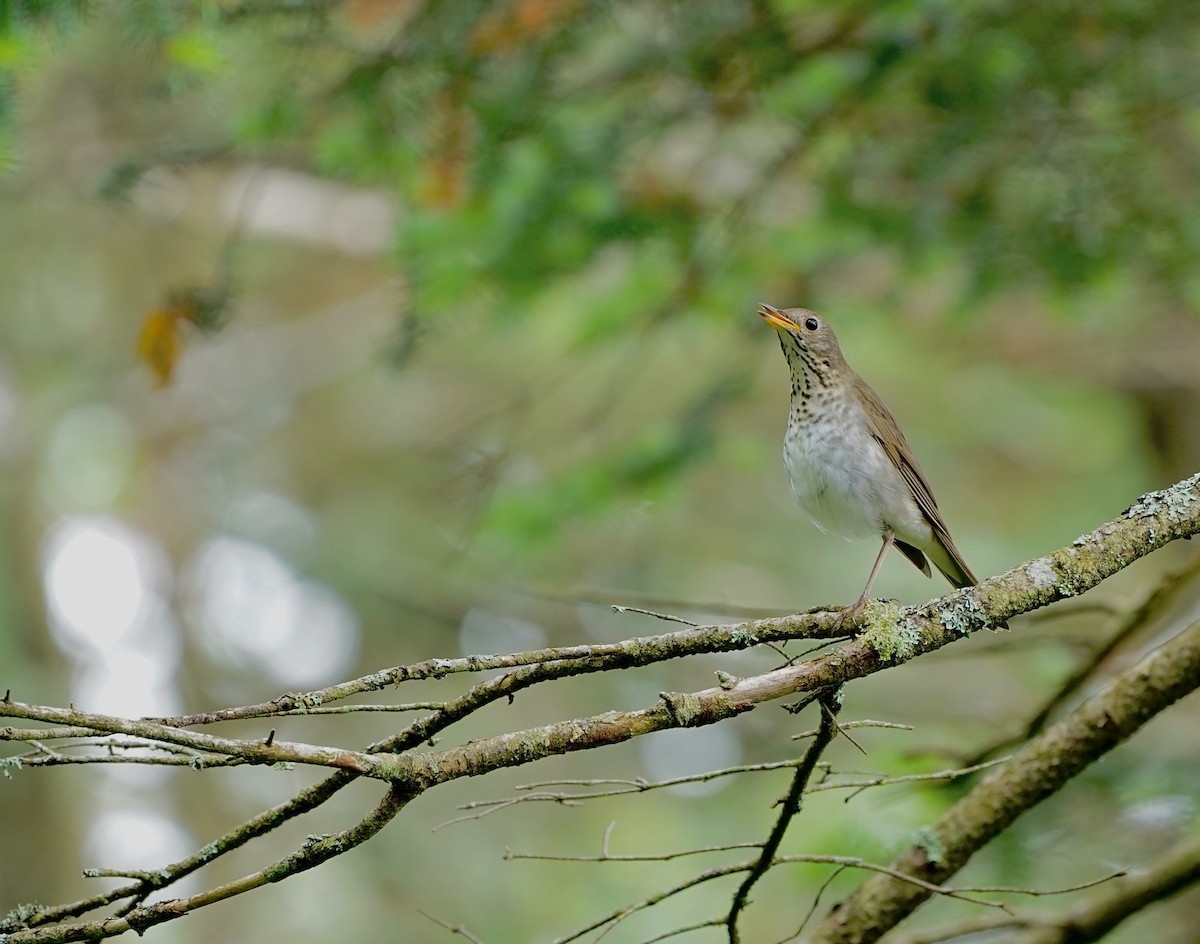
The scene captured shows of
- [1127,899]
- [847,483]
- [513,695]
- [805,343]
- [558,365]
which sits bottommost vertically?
[1127,899]

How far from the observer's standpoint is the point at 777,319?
3.91 metres

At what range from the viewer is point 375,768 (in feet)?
5.36

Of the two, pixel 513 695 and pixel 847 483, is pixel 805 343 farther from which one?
pixel 513 695

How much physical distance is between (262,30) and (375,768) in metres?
2.90

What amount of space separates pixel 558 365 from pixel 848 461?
2888 mm

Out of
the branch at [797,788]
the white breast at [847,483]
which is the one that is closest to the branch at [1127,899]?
the branch at [797,788]

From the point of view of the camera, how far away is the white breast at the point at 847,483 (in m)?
3.70

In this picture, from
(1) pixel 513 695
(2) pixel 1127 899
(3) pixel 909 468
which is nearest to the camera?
(1) pixel 513 695

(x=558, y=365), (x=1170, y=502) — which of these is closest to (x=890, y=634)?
(x=1170, y=502)

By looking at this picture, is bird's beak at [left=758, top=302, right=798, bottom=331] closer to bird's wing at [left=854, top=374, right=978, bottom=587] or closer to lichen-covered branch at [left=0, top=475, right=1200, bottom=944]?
bird's wing at [left=854, top=374, right=978, bottom=587]

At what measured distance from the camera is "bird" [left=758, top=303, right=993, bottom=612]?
371 centimetres

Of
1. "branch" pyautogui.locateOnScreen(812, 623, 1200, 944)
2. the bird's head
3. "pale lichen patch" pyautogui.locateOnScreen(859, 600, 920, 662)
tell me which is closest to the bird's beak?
the bird's head

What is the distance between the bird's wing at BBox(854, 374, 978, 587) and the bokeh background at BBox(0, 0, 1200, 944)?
14.7 inches

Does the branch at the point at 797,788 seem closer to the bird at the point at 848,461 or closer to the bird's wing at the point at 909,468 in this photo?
the bird at the point at 848,461
